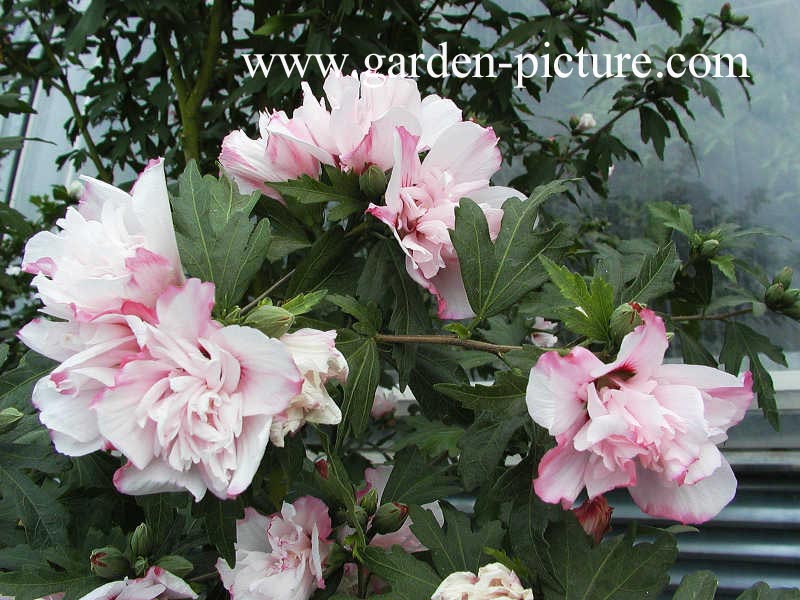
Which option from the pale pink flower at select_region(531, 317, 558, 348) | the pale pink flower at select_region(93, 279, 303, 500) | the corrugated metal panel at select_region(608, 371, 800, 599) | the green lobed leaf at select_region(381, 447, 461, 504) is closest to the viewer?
the pale pink flower at select_region(93, 279, 303, 500)

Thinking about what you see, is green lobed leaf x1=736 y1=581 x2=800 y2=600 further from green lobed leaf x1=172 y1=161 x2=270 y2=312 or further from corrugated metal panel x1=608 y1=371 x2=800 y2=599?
corrugated metal panel x1=608 y1=371 x2=800 y2=599

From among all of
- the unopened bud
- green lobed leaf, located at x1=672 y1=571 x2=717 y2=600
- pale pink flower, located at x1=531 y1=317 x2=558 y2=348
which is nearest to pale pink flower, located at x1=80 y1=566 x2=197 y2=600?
the unopened bud

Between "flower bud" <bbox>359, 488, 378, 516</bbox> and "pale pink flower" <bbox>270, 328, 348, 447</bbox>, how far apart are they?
0.18 metres

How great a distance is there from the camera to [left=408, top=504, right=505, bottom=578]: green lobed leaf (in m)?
0.52

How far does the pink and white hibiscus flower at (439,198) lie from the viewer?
47 cm

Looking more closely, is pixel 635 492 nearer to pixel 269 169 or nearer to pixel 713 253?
pixel 269 169

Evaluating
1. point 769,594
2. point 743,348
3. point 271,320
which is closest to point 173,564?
point 271,320

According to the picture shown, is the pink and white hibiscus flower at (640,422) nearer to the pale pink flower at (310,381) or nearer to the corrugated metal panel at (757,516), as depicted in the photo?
Result: the pale pink flower at (310,381)

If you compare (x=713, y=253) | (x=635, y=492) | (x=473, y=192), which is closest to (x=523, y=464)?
(x=635, y=492)

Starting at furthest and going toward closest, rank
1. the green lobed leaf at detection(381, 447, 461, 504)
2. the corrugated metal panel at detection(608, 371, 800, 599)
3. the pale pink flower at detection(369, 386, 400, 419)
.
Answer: the corrugated metal panel at detection(608, 371, 800, 599), the pale pink flower at detection(369, 386, 400, 419), the green lobed leaf at detection(381, 447, 461, 504)

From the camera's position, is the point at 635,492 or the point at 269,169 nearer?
the point at 635,492

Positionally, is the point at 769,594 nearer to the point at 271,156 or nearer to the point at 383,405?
the point at 271,156

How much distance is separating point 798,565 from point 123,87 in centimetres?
199

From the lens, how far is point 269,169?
523 millimetres
